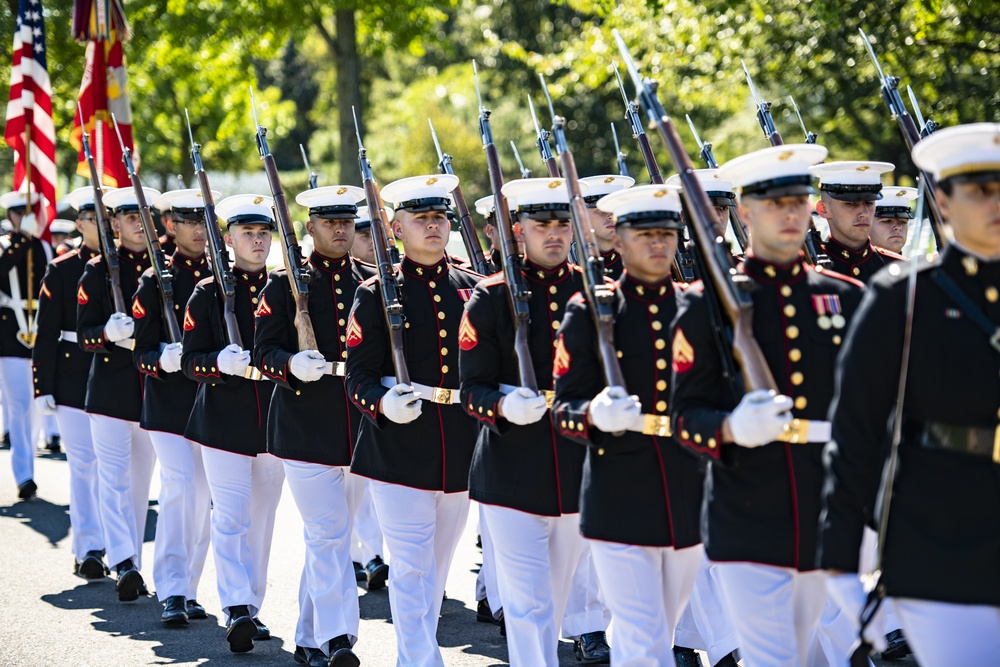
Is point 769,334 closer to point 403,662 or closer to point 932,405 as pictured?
point 932,405

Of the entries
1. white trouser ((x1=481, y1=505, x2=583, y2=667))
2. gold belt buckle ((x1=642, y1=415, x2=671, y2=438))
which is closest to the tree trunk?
white trouser ((x1=481, y1=505, x2=583, y2=667))

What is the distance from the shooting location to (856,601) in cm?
378

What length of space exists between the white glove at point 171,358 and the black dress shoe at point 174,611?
1366 millimetres

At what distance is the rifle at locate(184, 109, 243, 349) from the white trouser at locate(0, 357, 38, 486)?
14.9 ft

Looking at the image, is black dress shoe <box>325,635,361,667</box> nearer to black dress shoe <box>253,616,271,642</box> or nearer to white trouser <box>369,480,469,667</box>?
white trouser <box>369,480,469,667</box>

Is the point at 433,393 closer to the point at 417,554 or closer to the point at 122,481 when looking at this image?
the point at 417,554

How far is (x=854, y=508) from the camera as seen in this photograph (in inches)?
152

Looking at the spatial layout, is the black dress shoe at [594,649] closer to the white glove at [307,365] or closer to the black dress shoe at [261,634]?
the black dress shoe at [261,634]

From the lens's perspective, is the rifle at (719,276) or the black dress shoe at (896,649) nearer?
the rifle at (719,276)

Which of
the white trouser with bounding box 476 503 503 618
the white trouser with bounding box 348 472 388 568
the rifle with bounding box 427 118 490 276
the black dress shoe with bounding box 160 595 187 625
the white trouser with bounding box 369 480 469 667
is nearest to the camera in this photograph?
the white trouser with bounding box 369 480 469 667

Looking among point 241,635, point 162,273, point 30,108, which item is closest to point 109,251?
point 162,273

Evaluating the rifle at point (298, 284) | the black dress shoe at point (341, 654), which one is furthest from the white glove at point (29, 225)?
the black dress shoe at point (341, 654)

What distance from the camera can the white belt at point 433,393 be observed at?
6.84m

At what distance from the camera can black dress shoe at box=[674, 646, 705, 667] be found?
675 cm
